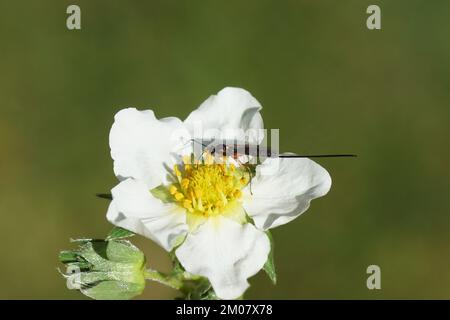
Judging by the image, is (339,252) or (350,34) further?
(350,34)

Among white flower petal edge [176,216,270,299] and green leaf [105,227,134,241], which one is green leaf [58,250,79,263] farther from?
white flower petal edge [176,216,270,299]

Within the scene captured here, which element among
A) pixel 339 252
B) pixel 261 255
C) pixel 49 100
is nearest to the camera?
pixel 261 255

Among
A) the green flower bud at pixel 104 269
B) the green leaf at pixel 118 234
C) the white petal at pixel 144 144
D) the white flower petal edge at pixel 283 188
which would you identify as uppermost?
the white petal at pixel 144 144

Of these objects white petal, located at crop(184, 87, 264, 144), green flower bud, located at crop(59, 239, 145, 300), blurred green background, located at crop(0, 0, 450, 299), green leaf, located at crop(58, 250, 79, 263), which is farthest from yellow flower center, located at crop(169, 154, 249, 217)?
blurred green background, located at crop(0, 0, 450, 299)

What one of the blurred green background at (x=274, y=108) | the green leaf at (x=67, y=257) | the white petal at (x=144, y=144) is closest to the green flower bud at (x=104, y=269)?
the green leaf at (x=67, y=257)

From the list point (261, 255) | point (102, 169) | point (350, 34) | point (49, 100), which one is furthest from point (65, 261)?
point (350, 34)

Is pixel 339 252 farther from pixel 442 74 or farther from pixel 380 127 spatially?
pixel 442 74

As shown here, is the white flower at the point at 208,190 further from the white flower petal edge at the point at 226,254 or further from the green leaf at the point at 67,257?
the green leaf at the point at 67,257
